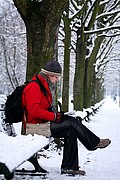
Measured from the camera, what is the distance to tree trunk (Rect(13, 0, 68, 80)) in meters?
7.20

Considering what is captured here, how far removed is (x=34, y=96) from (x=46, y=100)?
32 centimetres

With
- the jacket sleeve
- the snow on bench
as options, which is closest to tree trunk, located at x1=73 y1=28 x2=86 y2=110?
the jacket sleeve

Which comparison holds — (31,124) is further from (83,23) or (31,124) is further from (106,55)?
(106,55)

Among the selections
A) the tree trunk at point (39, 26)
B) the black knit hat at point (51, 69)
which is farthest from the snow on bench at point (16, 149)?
the tree trunk at point (39, 26)

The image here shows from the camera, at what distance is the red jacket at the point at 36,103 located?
17.4 feet

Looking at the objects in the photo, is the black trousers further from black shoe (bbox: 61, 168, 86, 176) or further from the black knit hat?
the black knit hat

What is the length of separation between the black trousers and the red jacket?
0.20 metres

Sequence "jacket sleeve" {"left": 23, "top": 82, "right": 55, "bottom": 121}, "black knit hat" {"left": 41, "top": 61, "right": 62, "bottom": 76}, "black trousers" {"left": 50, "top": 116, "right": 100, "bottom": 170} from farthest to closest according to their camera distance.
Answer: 1. "black knit hat" {"left": 41, "top": 61, "right": 62, "bottom": 76}
2. "black trousers" {"left": 50, "top": 116, "right": 100, "bottom": 170}
3. "jacket sleeve" {"left": 23, "top": 82, "right": 55, "bottom": 121}

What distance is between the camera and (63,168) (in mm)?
5652

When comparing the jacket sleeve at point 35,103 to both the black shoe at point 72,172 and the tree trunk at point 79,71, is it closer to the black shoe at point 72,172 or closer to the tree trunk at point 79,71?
the black shoe at point 72,172

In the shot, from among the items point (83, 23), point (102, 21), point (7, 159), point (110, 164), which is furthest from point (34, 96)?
point (102, 21)

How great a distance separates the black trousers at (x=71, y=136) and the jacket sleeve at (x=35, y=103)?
197 mm

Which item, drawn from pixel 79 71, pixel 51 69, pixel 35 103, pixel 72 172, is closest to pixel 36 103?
pixel 35 103

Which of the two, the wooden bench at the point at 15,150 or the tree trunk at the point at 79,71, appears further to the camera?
the tree trunk at the point at 79,71
